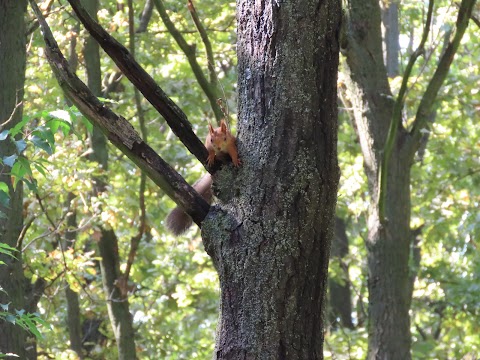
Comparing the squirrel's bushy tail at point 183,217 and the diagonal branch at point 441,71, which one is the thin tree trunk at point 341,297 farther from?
the squirrel's bushy tail at point 183,217

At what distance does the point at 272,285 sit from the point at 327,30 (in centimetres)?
76

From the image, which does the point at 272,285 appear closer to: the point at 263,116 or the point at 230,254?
the point at 230,254

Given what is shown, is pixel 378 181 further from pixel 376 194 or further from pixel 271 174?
pixel 271 174

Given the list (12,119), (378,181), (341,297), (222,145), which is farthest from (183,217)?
(341,297)

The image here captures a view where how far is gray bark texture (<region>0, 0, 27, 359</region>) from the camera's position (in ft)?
15.7

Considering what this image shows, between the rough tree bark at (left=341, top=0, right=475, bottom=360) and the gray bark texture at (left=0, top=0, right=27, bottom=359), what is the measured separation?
7.40ft

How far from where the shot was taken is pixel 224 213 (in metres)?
2.24

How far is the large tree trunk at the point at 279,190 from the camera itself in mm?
2104

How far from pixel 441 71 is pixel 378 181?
108cm

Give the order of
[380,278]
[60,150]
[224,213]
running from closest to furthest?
[224,213] < [380,278] < [60,150]

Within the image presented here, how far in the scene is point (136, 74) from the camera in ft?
7.65

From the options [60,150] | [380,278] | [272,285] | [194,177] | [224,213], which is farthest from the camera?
[194,177]

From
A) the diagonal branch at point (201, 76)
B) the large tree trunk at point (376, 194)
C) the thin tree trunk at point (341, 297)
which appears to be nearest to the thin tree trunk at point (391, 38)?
Result: the thin tree trunk at point (341, 297)

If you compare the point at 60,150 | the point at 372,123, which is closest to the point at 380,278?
the point at 372,123
